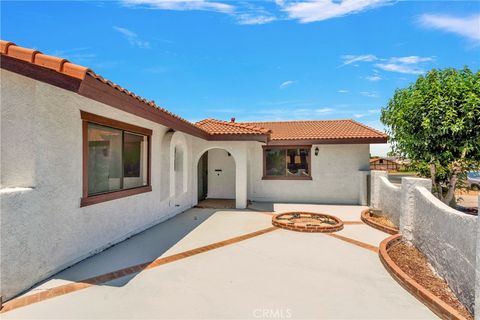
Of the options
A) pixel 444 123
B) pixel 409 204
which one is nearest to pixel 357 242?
pixel 409 204

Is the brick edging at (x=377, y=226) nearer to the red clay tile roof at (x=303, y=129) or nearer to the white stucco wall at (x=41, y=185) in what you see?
the red clay tile roof at (x=303, y=129)

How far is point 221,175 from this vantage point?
14.3 m

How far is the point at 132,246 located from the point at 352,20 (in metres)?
Answer: 10.6

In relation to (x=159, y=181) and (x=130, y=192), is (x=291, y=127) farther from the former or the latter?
(x=130, y=192)

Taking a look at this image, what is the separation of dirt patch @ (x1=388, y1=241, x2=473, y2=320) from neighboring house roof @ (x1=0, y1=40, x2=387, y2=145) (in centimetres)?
617

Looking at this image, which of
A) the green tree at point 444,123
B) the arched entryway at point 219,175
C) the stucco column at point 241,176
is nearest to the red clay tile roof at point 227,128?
the stucco column at point 241,176


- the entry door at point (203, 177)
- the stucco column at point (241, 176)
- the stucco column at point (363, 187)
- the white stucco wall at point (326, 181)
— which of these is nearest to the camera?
the stucco column at point (241, 176)

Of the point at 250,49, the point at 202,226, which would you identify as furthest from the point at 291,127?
the point at 202,226

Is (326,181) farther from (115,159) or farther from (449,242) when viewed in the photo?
(115,159)

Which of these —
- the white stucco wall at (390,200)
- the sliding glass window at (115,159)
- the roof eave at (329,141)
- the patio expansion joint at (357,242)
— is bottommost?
the patio expansion joint at (357,242)

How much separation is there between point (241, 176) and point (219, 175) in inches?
133

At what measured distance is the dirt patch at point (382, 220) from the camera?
26.7 ft

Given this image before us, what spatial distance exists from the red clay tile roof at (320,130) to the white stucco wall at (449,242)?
7104 mm

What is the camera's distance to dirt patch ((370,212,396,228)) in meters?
8.15
